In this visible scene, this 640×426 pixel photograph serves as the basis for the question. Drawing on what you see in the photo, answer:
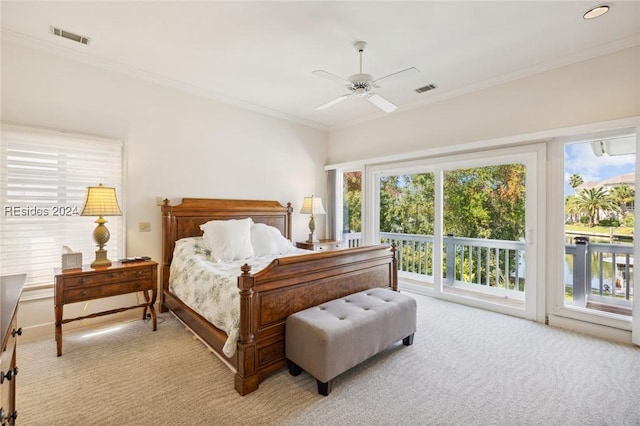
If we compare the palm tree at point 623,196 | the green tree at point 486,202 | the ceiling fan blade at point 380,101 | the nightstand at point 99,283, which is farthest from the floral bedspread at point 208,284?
the palm tree at point 623,196

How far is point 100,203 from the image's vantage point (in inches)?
114

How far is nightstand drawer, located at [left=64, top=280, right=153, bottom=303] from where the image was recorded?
262cm

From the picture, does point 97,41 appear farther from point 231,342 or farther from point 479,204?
point 479,204

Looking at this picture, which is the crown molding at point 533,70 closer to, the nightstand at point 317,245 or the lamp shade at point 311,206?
the lamp shade at point 311,206

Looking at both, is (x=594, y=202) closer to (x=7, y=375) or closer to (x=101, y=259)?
(x=7, y=375)

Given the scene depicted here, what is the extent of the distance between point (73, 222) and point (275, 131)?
9.73 feet

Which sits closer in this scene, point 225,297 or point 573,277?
point 225,297

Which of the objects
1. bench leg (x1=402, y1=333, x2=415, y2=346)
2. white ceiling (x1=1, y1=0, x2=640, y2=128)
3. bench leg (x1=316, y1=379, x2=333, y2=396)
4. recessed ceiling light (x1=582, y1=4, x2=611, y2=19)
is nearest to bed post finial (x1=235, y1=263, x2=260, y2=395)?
bench leg (x1=316, y1=379, x2=333, y2=396)

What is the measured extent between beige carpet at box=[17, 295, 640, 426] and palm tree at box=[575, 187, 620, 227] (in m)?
1.32

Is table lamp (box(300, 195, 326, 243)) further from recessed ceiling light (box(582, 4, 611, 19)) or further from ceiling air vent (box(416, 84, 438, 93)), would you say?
recessed ceiling light (box(582, 4, 611, 19))

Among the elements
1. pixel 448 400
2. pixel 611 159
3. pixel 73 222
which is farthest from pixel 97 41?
pixel 611 159

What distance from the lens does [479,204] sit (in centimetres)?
404

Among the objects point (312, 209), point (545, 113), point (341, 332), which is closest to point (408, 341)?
point (341, 332)

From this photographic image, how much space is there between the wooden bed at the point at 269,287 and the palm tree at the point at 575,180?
2121 millimetres
